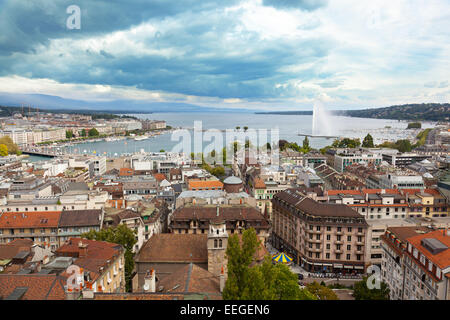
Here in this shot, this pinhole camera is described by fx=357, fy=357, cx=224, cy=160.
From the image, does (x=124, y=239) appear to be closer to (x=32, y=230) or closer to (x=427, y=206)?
(x=32, y=230)

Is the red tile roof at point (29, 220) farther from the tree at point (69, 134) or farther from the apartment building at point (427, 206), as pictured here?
the tree at point (69, 134)

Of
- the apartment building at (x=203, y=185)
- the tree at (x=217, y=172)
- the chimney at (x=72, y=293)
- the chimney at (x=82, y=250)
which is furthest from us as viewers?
the tree at (x=217, y=172)

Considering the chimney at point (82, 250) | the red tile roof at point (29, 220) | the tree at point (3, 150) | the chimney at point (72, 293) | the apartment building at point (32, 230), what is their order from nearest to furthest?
the chimney at point (72, 293) < the chimney at point (82, 250) < the apartment building at point (32, 230) < the red tile roof at point (29, 220) < the tree at point (3, 150)

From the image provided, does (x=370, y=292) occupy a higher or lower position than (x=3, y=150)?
lower

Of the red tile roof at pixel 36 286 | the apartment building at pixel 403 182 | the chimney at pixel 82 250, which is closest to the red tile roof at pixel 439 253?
the red tile roof at pixel 36 286

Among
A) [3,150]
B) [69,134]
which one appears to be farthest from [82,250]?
[69,134]

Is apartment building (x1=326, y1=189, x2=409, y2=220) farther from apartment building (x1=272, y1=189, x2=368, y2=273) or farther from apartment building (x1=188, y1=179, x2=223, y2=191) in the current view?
apartment building (x1=188, y1=179, x2=223, y2=191)

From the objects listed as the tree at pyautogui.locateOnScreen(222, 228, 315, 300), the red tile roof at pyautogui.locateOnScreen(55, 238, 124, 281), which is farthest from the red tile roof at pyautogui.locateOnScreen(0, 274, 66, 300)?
the tree at pyautogui.locateOnScreen(222, 228, 315, 300)

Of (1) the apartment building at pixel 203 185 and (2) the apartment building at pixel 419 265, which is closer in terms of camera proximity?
(2) the apartment building at pixel 419 265
